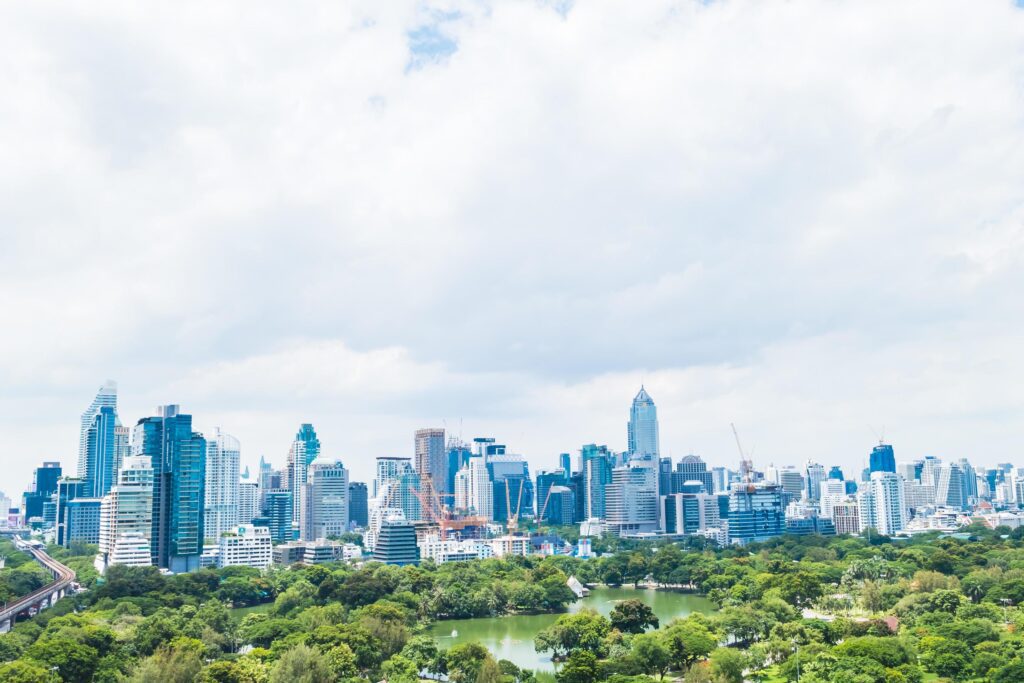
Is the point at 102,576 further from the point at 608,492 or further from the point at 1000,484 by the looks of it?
the point at 1000,484

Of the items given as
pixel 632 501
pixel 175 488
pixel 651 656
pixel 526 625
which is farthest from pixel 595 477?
pixel 651 656

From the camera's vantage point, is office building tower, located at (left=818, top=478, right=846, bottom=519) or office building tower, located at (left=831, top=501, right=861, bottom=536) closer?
office building tower, located at (left=831, top=501, right=861, bottom=536)

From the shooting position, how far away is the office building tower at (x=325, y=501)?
112m

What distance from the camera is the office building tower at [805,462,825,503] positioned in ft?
536

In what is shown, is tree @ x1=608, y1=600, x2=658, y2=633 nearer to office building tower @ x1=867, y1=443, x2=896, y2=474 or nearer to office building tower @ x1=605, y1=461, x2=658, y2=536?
office building tower @ x1=605, y1=461, x2=658, y2=536

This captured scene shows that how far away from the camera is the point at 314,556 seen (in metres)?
75.8

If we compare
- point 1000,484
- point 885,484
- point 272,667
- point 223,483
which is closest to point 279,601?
point 272,667

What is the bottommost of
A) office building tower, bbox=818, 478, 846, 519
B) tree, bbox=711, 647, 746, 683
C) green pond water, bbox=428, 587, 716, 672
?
green pond water, bbox=428, 587, 716, 672

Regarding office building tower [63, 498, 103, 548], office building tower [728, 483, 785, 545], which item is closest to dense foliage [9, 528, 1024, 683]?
A: office building tower [728, 483, 785, 545]

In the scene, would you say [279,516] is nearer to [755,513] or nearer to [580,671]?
[755,513]

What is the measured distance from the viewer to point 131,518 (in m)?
63.4

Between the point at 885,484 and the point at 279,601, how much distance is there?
87.0 m

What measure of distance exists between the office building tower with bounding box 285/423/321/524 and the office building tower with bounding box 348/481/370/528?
1068cm

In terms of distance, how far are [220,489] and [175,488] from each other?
50.2 metres
